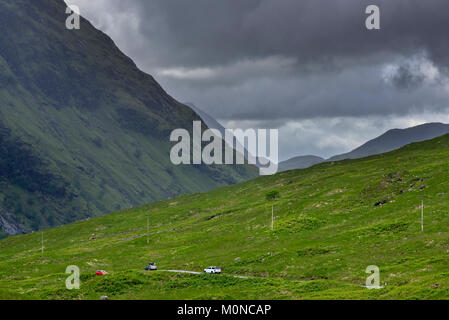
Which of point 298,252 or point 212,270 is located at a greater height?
point 298,252

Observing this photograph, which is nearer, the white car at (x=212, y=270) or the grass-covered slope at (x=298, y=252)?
the grass-covered slope at (x=298, y=252)

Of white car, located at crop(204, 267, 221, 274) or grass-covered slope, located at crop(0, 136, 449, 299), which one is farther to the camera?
white car, located at crop(204, 267, 221, 274)

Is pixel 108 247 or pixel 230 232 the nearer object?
pixel 230 232

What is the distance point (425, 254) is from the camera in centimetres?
8981

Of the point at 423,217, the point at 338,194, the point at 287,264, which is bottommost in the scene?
the point at 287,264

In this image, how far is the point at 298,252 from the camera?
106 meters

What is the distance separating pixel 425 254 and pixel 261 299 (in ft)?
104

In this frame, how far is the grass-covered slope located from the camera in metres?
80.9

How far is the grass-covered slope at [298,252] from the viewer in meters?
80.9

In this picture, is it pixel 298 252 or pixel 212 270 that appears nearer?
pixel 212 270
